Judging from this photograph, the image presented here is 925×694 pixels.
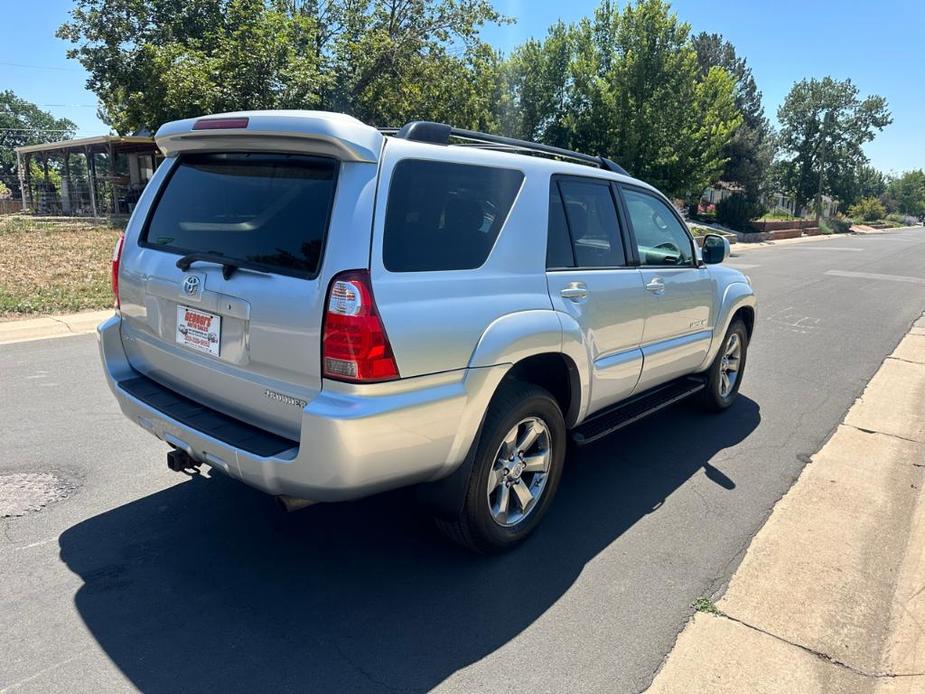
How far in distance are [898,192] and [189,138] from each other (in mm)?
163706

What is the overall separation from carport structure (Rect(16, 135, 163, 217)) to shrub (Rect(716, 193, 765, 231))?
94.7 ft

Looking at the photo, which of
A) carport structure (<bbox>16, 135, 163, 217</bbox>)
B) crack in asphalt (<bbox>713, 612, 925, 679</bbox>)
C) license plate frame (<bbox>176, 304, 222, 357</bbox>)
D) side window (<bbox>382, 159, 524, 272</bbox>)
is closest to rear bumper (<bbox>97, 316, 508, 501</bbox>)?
license plate frame (<bbox>176, 304, 222, 357</bbox>)

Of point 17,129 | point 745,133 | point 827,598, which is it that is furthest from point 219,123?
point 17,129

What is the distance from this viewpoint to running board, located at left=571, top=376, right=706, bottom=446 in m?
3.67

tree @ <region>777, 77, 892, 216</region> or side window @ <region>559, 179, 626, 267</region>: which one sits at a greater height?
tree @ <region>777, 77, 892, 216</region>

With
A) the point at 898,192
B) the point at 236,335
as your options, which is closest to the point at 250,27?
the point at 236,335

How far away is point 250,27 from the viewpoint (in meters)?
18.5

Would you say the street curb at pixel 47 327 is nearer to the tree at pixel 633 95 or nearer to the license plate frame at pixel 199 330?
the license plate frame at pixel 199 330

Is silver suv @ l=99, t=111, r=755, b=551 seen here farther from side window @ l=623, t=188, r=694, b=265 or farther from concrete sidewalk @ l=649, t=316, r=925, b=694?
concrete sidewalk @ l=649, t=316, r=925, b=694

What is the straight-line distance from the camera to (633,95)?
2573 cm

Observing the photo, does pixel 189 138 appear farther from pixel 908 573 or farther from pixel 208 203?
pixel 908 573

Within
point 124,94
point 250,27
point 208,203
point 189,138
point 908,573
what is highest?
point 250,27

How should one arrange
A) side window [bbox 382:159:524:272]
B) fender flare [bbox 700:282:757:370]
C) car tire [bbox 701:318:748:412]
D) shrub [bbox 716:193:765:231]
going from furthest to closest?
1. shrub [bbox 716:193:765:231]
2. car tire [bbox 701:318:748:412]
3. fender flare [bbox 700:282:757:370]
4. side window [bbox 382:159:524:272]

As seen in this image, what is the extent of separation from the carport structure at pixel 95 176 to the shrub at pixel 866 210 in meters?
74.6
